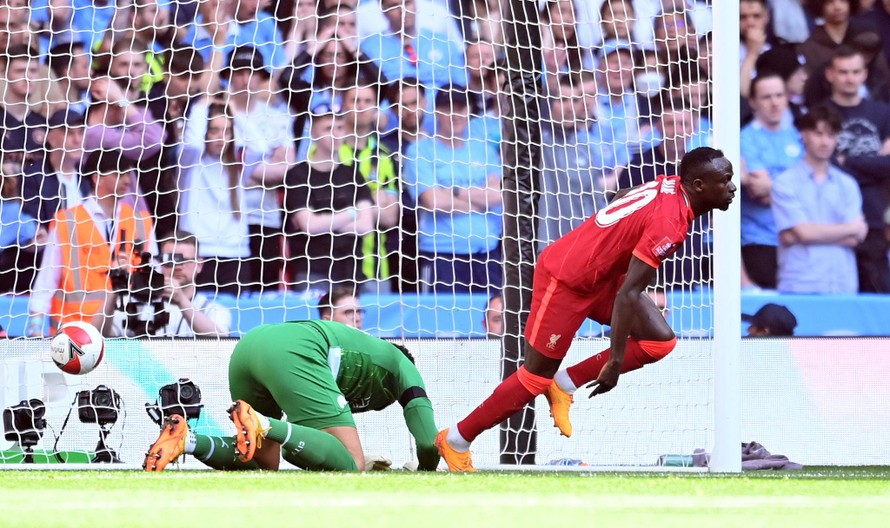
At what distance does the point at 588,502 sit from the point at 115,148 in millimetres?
4716

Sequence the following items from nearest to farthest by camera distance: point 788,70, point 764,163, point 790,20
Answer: point 764,163 → point 788,70 → point 790,20

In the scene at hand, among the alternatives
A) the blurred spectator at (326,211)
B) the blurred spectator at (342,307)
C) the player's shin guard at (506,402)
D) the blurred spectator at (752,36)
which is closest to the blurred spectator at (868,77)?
the blurred spectator at (752,36)

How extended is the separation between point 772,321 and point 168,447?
3966 mm

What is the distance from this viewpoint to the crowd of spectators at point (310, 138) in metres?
6.88

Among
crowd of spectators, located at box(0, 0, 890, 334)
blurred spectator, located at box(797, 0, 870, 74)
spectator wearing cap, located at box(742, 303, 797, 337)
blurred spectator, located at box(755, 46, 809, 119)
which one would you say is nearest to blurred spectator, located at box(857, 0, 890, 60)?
blurred spectator, located at box(797, 0, 870, 74)

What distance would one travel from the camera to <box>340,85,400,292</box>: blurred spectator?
7.08 meters

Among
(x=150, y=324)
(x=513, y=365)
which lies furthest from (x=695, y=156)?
(x=150, y=324)

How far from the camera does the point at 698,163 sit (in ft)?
15.5

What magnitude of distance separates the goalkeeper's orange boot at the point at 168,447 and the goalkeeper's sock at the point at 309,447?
302 mm

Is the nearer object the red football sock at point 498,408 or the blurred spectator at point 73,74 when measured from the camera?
the red football sock at point 498,408

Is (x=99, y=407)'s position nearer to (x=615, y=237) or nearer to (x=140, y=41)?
(x=140, y=41)

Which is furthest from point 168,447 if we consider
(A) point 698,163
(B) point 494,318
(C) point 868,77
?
(C) point 868,77

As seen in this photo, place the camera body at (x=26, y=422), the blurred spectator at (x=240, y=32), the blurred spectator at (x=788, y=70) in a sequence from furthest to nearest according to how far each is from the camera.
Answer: the blurred spectator at (x=788, y=70)
the blurred spectator at (x=240, y=32)
the camera body at (x=26, y=422)

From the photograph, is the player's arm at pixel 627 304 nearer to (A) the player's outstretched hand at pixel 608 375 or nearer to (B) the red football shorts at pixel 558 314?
(A) the player's outstretched hand at pixel 608 375
